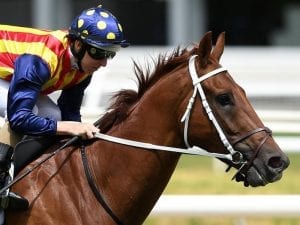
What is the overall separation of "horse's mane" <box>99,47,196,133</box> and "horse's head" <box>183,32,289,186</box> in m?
0.13

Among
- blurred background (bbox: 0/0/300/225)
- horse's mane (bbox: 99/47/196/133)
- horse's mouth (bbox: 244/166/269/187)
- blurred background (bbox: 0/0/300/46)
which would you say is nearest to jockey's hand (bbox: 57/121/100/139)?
horse's mane (bbox: 99/47/196/133)

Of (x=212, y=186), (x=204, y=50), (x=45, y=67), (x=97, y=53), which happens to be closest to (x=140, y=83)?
(x=97, y=53)

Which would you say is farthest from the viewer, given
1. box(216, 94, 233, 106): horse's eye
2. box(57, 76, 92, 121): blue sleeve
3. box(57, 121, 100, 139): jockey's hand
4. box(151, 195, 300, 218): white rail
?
box(151, 195, 300, 218): white rail

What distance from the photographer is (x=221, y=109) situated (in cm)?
428

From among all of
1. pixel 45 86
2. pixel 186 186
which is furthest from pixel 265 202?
pixel 186 186

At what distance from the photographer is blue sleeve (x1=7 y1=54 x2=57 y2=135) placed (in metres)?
4.26

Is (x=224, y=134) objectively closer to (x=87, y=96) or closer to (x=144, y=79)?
(x=144, y=79)

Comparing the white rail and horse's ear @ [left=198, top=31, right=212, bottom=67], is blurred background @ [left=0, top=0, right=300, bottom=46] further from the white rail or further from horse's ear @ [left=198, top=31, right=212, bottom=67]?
horse's ear @ [left=198, top=31, right=212, bottom=67]

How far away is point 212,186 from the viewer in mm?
8016

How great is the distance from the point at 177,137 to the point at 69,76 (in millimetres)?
631

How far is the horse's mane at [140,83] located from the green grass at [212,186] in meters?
2.12

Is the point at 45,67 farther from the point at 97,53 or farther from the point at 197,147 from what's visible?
the point at 197,147

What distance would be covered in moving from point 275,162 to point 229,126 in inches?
10.6

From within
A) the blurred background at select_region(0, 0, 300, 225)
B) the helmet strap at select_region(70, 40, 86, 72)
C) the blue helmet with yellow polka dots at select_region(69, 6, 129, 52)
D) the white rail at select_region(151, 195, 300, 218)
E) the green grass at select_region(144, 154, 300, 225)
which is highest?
the blue helmet with yellow polka dots at select_region(69, 6, 129, 52)
